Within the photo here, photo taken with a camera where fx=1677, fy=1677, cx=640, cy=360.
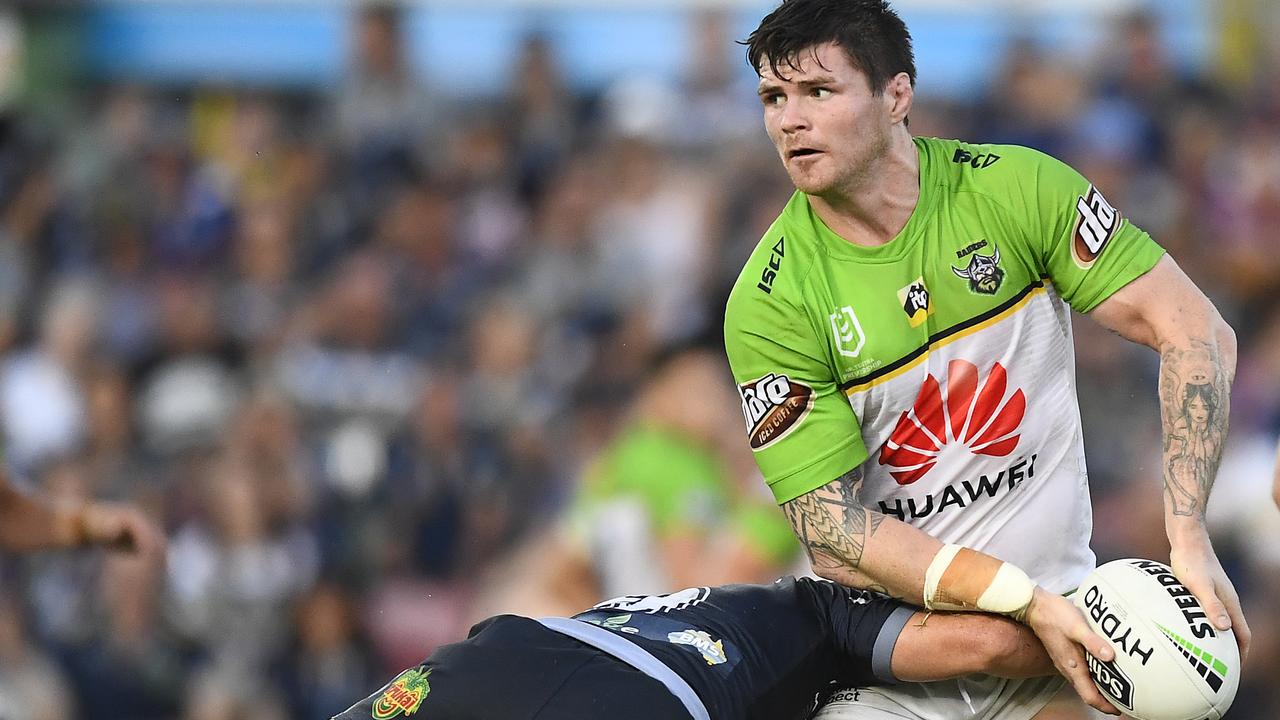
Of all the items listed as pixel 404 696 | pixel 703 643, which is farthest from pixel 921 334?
pixel 404 696

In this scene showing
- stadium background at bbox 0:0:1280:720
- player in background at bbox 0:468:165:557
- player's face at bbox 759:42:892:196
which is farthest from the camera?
stadium background at bbox 0:0:1280:720

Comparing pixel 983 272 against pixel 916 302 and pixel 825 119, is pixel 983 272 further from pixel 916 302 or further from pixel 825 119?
pixel 825 119

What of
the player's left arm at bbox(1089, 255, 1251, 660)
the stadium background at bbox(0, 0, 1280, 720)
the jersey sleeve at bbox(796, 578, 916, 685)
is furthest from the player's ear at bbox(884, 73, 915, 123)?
the stadium background at bbox(0, 0, 1280, 720)

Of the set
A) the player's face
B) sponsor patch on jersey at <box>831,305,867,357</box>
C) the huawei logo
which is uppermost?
the player's face

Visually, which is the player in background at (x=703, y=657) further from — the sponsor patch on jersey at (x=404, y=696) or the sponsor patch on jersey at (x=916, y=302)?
the sponsor patch on jersey at (x=916, y=302)

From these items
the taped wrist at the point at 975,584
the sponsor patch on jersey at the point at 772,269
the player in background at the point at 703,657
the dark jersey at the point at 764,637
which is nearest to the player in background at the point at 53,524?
the player in background at the point at 703,657

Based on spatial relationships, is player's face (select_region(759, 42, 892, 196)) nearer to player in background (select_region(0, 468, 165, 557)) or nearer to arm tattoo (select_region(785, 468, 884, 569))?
arm tattoo (select_region(785, 468, 884, 569))

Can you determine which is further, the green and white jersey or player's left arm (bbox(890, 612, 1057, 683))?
the green and white jersey

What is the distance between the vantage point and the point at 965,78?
1120 cm

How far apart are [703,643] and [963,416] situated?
88cm

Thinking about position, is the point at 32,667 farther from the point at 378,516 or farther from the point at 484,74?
the point at 484,74

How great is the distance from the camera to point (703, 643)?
4.08 m

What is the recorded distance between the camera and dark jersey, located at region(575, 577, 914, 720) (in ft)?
13.3

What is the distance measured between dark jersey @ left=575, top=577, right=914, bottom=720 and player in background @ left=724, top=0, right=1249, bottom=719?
0.43 ft
